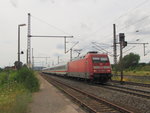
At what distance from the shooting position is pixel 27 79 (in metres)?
20.9

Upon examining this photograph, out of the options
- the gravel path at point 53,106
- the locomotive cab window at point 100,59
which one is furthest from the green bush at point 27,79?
the locomotive cab window at point 100,59

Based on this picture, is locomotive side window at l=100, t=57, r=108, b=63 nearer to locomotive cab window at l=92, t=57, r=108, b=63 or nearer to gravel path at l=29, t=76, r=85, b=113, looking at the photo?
locomotive cab window at l=92, t=57, r=108, b=63

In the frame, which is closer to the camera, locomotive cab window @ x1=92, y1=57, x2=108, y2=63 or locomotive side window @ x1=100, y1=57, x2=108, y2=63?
locomotive cab window @ x1=92, y1=57, x2=108, y2=63

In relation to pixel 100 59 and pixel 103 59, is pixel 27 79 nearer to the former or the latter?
pixel 100 59

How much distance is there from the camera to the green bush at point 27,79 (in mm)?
20456

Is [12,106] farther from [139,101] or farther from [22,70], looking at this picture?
[22,70]

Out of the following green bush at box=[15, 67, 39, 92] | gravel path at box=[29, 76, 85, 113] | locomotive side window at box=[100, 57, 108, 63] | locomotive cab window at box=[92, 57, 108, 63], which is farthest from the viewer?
locomotive side window at box=[100, 57, 108, 63]

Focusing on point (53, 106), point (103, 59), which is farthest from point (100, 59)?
point (53, 106)

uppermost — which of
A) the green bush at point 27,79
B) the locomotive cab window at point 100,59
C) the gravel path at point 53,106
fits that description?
the locomotive cab window at point 100,59

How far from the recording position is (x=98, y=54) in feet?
87.8

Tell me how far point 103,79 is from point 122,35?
21.8 feet

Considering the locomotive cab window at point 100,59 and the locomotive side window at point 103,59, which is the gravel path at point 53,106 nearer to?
the locomotive cab window at point 100,59

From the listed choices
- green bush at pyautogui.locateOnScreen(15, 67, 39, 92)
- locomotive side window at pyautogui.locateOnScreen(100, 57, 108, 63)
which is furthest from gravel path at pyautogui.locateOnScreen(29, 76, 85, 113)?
locomotive side window at pyautogui.locateOnScreen(100, 57, 108, 63)

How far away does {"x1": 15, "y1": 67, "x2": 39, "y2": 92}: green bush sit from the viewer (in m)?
20.5
